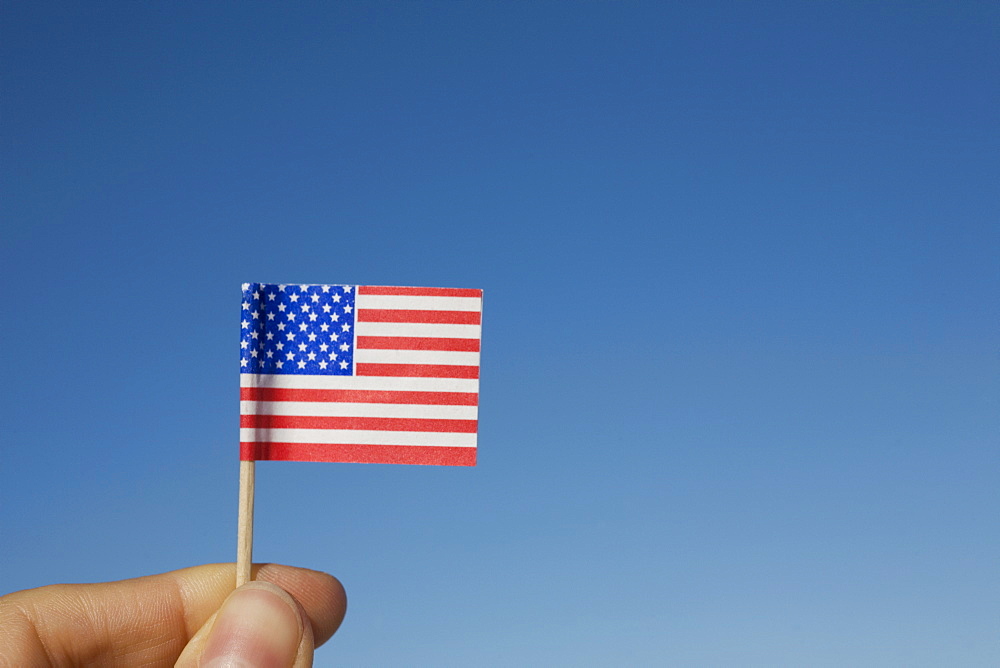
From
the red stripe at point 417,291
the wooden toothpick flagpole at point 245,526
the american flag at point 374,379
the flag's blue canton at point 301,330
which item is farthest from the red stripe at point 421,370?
the wooden toothpick flagpole at point 245,526

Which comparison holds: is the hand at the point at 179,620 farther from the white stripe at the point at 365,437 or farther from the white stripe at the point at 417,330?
the white stripe at the point at 417,330

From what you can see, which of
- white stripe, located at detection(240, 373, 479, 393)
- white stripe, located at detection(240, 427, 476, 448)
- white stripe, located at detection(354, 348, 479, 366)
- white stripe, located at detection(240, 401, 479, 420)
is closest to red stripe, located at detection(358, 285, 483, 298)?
white stripe, located at detection(354, 348, 479, 366)

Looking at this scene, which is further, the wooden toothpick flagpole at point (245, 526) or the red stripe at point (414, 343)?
the red stripe at point (414, 343)

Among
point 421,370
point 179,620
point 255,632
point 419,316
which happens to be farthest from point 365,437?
point 179,620

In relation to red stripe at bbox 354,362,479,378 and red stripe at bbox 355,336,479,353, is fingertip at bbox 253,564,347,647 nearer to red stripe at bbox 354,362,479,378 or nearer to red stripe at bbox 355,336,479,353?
red stripe at bbox 354,362,479,378

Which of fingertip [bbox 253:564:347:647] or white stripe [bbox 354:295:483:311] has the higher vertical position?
white stripe [bbox 354:295:483:311]

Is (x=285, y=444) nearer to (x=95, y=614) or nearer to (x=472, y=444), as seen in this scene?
(x=472, y=444)

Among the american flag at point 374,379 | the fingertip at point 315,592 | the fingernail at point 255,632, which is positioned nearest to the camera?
the fingernail at point 255,632
